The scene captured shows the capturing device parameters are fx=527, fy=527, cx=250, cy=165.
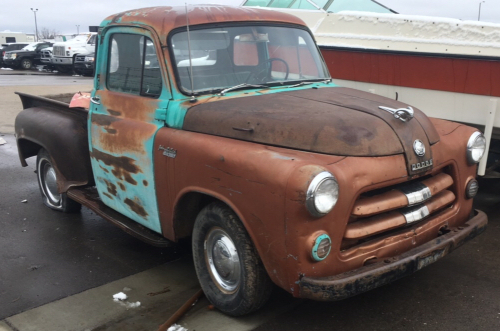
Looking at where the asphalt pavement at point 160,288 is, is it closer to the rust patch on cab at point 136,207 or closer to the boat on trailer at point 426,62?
the rust patch on cab at point 136,207

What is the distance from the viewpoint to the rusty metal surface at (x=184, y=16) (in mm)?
3889

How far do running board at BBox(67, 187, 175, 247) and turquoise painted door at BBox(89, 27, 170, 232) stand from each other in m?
0.06

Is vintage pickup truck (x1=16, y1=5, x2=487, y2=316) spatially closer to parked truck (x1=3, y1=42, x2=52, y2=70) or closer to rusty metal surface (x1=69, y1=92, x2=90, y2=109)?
rusty metal surface (x1=69, y1=92, x2=90, y2=109)

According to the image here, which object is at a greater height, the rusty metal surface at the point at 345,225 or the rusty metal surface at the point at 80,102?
the rusty metal surface at the point at 80,102

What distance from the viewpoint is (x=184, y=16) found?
3926mm

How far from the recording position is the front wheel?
314 cm

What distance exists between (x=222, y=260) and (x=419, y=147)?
1.43 meters

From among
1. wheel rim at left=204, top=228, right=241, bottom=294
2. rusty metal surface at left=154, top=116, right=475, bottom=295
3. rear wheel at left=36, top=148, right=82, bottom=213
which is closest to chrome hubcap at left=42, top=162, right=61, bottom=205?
rear wheel at left=36, top=148, right=82, bottom=213

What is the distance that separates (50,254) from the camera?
4617mm

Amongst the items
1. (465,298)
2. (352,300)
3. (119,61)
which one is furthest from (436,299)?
(119,61)

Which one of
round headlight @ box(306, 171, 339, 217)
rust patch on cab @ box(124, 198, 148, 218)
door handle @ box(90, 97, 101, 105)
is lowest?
rust patch on cab @ box(124, 198, 148, 218)

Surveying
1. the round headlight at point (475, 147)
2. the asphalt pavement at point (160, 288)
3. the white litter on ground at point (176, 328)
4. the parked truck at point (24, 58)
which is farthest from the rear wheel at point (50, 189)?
the parked truck at point (24, 58)

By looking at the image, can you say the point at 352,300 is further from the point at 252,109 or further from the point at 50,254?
the point at 50,254

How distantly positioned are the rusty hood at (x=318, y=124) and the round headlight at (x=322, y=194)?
0.32m
